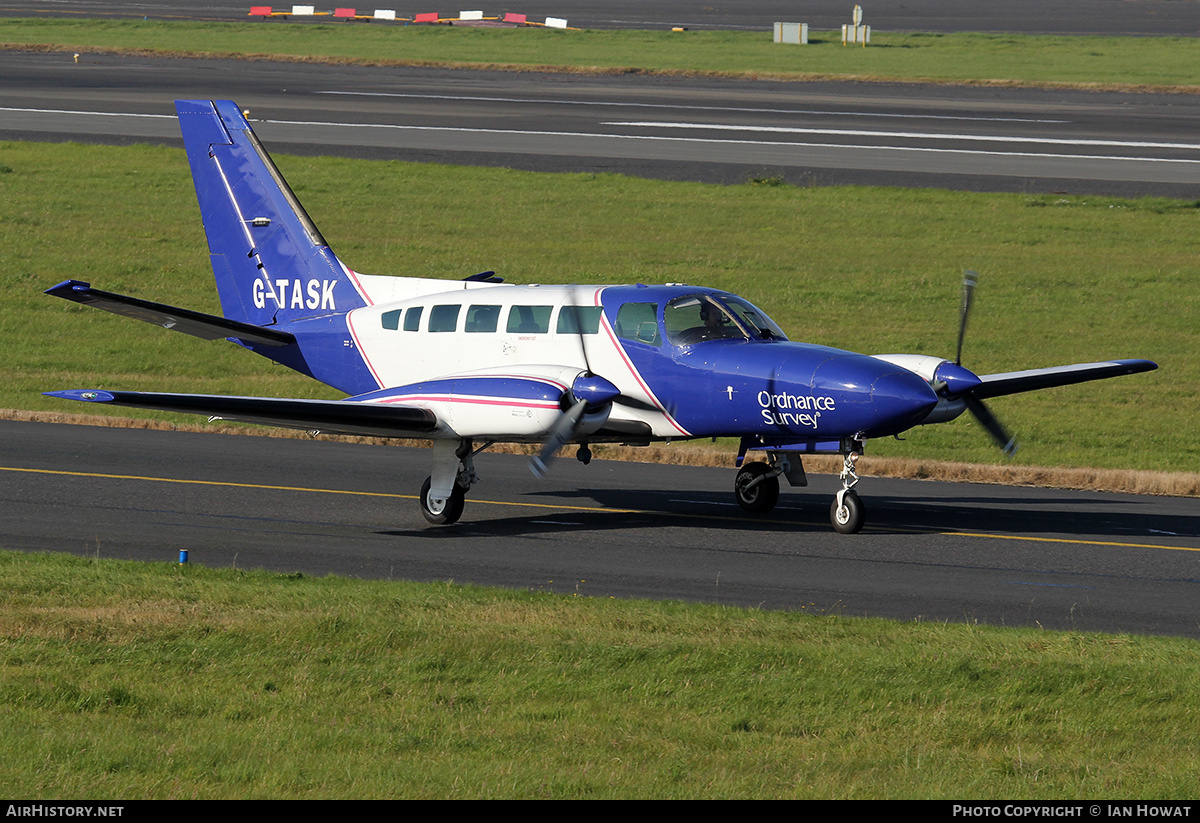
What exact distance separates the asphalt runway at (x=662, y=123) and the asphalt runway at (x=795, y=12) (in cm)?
2534

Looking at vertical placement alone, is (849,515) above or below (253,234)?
below

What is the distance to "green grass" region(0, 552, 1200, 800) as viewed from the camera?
8820 millimetres

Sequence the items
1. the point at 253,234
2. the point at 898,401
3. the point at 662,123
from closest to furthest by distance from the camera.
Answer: the point at 898,401 → the point at 253,234 → the point at 662,123

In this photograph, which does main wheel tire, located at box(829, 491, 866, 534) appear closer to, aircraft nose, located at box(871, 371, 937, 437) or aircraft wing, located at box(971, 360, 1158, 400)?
aircraft nose, located at box(871, 371, 937, 437)

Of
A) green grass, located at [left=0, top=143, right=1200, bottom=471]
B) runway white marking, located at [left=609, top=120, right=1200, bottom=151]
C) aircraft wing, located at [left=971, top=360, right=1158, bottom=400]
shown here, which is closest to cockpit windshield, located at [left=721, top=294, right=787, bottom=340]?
aircraft wing, located at [left=971, top=360, right=1158, bottom=400]

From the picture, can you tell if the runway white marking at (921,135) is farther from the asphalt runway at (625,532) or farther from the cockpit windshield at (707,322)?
the cockpit windshield at (707,322)

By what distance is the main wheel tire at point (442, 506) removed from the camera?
60.0 ft

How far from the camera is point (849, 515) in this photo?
17.9m

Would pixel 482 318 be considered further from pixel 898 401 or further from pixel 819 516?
pixel 898 401

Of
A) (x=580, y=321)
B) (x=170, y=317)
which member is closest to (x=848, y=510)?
(x=580, y=321)

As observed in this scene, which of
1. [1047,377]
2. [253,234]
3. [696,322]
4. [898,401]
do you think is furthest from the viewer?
[253,234]

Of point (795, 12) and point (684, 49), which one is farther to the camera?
point (795, 12)

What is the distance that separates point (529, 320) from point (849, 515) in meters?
4.85

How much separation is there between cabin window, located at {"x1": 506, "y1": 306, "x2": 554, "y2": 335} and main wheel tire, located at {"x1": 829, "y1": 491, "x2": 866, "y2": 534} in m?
4.39
